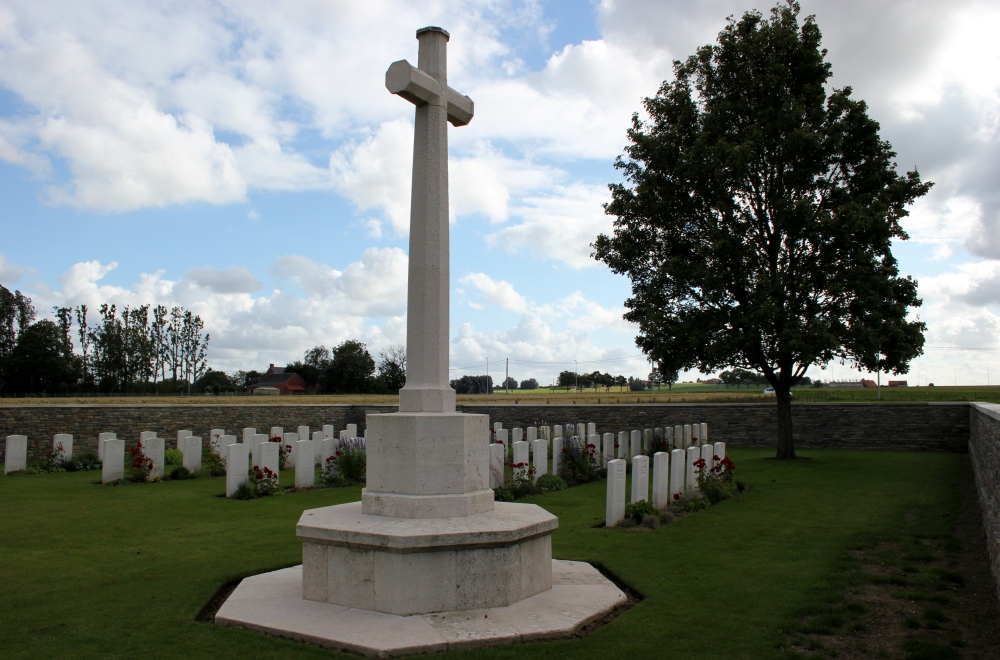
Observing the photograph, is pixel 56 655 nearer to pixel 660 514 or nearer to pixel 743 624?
pixel 743 624

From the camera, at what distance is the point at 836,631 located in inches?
207

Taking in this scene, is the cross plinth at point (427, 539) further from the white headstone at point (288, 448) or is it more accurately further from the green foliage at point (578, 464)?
the white headstone at point (288, 448)

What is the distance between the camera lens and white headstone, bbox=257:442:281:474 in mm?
12594

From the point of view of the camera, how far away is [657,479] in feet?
34.6

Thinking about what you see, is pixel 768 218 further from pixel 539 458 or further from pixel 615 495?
pixel 615 495

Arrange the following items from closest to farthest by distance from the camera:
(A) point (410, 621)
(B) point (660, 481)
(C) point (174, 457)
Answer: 1. (A) point (410, 621)
2. (B) point (660, 481)
3. (C) point (174, 457)

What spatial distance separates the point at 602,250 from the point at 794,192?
5.00 m

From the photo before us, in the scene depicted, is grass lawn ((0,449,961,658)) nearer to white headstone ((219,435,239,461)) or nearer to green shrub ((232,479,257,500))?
green shrub ((232,479,257,500))

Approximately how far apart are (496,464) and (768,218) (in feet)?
33.8

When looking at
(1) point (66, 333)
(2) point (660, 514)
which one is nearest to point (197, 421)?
(2) point (660, 514)

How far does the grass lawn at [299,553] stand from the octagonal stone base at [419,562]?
70 cm

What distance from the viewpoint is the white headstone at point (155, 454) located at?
13.9 metres

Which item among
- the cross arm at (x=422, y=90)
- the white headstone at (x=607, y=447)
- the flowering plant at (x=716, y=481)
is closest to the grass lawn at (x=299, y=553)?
the flowering plant at (x=716, y=481)

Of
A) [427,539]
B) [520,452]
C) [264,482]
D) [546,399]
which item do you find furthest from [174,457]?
[546,399]
